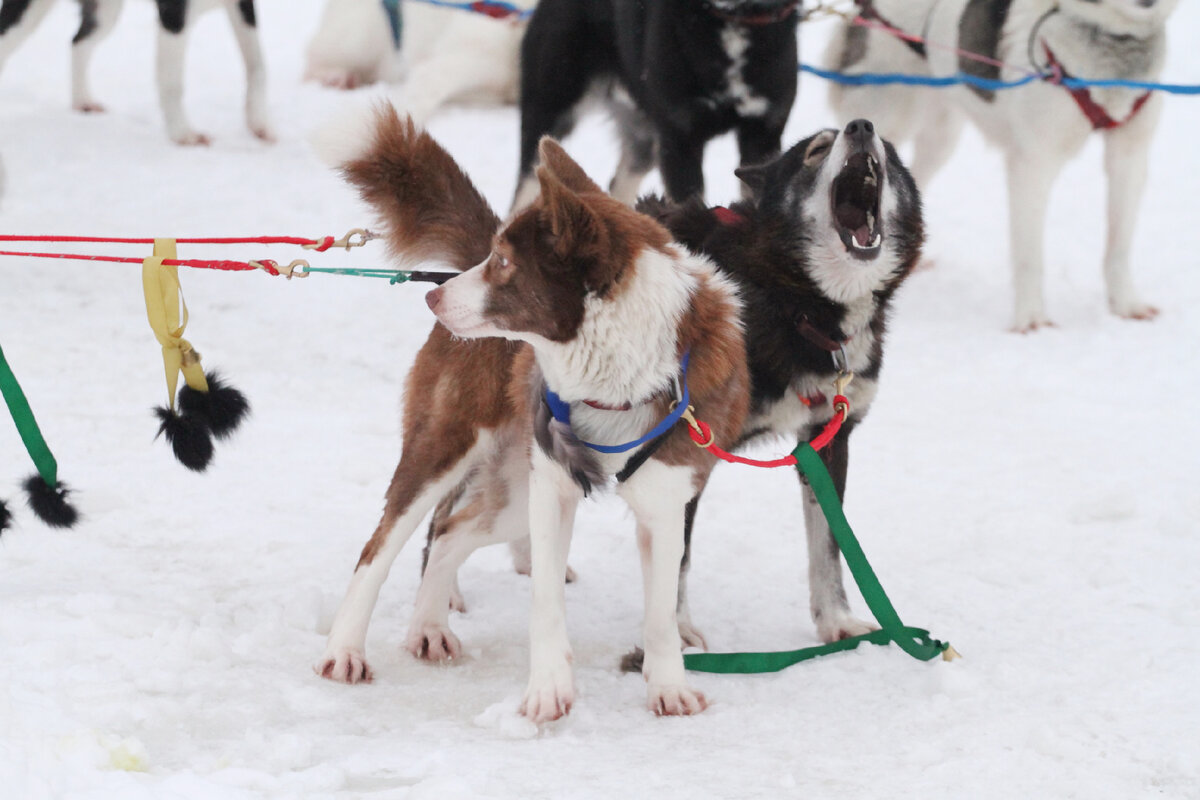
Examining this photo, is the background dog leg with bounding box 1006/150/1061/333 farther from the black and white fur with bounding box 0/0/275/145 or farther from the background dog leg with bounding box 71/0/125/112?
the background dog leg with bounding box 71/0/125/112

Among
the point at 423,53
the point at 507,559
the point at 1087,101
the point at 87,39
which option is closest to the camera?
the point at 507,559

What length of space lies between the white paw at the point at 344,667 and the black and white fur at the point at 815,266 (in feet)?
3.73

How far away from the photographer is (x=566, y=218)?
2.50 m

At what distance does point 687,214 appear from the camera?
11.0ft

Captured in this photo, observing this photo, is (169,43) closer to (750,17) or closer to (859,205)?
(750,17)

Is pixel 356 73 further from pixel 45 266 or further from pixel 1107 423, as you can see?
pixel 1107 423

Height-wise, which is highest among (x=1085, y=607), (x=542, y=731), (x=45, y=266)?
(x=542, y=731)

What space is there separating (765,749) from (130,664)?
1.44 metres

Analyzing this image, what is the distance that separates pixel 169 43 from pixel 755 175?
558 cm

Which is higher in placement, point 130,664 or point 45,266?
point 130,664

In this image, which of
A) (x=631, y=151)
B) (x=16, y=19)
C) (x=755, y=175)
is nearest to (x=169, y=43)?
(x=16, y=19)

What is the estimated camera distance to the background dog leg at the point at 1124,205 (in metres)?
6.38

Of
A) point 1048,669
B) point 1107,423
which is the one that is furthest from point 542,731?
point 1107,423

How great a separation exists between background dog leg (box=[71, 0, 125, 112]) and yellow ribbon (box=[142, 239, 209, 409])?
5.94m
